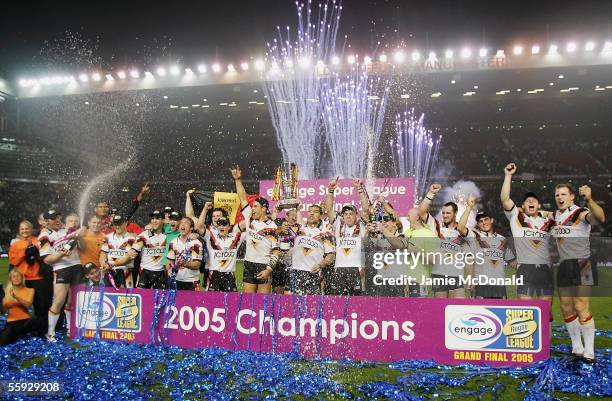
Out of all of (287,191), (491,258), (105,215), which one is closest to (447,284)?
(491,258)

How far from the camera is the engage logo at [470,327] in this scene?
5.84m

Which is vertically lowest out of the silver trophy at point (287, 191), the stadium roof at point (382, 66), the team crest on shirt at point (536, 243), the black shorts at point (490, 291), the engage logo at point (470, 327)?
the engage logo at point (470, 327)

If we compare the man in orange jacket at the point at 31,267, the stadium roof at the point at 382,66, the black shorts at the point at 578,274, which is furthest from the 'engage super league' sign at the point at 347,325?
the stadium roof at the point at 382,66

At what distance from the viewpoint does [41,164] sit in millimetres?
34531

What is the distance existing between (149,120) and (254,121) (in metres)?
7.72

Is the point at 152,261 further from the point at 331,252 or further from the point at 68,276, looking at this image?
the point at 331,252

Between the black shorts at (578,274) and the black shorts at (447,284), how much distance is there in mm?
1207

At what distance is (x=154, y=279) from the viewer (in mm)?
7730

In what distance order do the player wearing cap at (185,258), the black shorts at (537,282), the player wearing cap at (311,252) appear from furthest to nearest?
the player wearing cap at (185,258) < the player wearing cap at (311,252) < the black shorts at (537,282)

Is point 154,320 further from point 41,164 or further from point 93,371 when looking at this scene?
point 41,164

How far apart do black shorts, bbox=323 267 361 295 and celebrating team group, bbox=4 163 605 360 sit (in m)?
0.01

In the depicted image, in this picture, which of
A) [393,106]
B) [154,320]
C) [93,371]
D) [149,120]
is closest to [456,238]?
[154,320]

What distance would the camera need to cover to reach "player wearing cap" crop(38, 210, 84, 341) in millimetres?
7387

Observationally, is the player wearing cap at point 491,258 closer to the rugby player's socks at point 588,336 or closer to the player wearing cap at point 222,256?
the rugby player's socks at point 588,336
